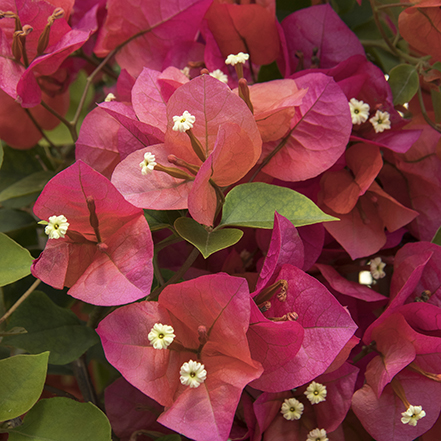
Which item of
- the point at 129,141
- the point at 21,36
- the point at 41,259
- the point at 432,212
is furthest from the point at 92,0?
the point at 432,212

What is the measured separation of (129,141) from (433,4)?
0.38 meters

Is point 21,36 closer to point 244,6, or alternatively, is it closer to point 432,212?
point 244,6

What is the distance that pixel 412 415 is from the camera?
1.55 feet

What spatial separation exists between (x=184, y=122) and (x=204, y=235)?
0.34 ft

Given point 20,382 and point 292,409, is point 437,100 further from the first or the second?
point 20,382

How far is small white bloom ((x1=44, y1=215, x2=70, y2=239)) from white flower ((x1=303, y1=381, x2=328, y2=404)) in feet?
0.95

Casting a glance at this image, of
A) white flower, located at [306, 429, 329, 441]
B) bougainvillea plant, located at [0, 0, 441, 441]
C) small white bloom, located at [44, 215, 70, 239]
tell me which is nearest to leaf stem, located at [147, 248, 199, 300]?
bougainvillea plant, located at [0, 0, 441, 441]

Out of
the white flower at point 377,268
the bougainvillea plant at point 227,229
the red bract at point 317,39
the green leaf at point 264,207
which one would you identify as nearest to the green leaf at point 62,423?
the bougainvillea plant at point 227,229

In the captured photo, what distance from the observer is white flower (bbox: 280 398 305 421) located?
492 millimetres

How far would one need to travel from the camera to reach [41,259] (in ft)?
1.41

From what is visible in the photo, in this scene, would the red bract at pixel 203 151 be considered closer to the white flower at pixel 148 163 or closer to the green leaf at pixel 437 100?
the white flower at pixel 148 163

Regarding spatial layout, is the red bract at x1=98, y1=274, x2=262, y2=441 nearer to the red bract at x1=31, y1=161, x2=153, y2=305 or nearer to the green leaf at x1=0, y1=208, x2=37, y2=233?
the red bract at x1=31, y1=161, x2=153, y2=305

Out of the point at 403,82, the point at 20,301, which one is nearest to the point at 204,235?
the point at 20,301

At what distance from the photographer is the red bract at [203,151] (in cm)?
42
